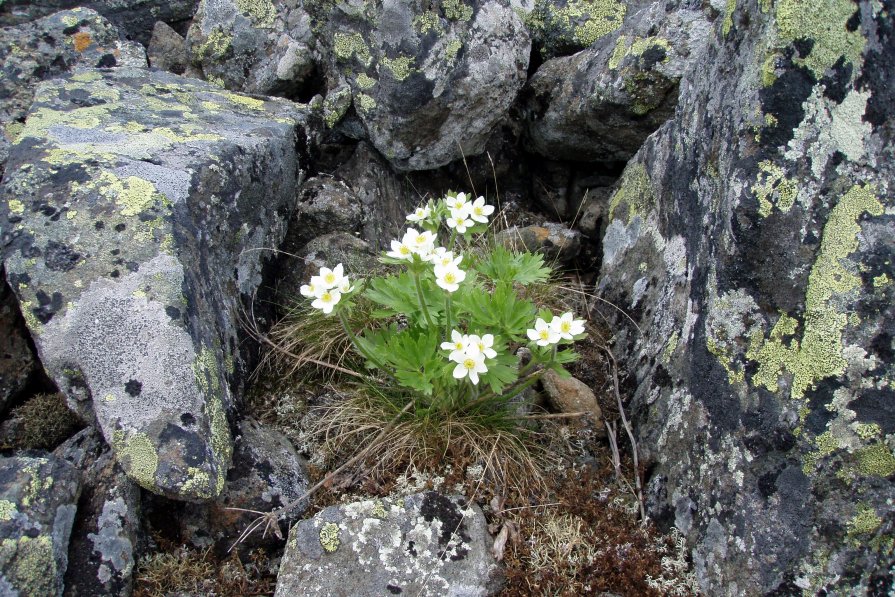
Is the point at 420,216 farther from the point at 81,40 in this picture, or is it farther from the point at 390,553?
the point at 81,40

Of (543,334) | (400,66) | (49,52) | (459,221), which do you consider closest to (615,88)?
(400,66)

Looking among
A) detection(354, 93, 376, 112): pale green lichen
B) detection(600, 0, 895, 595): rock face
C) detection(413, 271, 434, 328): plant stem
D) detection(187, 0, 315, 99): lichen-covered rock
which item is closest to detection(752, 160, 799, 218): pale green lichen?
detection(600, 0, 895, 595): rock face

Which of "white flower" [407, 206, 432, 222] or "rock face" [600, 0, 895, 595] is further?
"white flower" [407, 206, 432, 222]

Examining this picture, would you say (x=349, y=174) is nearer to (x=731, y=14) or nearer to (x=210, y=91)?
(x=210, y=91)

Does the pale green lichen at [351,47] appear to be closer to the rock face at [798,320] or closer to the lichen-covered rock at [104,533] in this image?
the rock face at [798,320]

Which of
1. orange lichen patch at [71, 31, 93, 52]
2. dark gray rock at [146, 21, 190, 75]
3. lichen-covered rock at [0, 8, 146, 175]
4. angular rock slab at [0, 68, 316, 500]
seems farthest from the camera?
dark gray rock at [146, 21, 190, 75]

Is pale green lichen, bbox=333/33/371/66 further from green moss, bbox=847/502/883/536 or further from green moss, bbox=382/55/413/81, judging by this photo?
green moss, bbox=847/502/883/536
